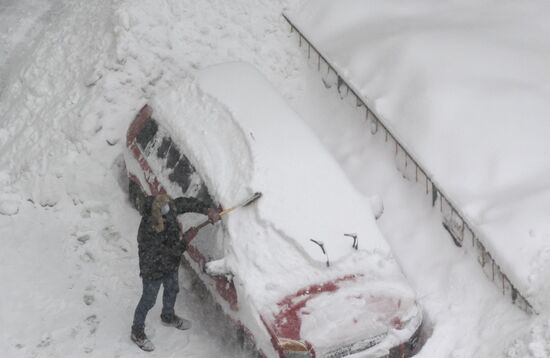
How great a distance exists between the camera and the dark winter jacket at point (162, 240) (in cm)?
670

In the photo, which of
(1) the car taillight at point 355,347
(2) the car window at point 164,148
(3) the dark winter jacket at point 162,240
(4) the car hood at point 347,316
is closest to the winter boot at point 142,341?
(3) the dark winter jacket at point 162,240

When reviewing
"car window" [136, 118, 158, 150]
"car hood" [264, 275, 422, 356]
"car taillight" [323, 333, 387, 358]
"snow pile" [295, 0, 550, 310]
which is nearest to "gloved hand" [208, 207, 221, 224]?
"car hood" [264, 275, 422, 356]

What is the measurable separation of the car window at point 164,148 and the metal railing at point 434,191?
7.94 feet

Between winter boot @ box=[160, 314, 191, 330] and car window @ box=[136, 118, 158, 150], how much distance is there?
1839mm

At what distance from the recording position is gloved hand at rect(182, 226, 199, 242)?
22.4 feet

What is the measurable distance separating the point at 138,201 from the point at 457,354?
149 inches

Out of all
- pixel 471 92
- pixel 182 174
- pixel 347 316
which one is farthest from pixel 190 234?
pixel 471 92

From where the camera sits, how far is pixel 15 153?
9438 mm

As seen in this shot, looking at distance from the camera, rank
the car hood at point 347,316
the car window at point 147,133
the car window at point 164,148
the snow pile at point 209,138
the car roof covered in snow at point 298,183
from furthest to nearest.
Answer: the car window at point 147,133 → the car window at point 164,148 → the snow pile at point 209,138 → the car roof covered in snow at point 298,183 → the car hood at point 347,316

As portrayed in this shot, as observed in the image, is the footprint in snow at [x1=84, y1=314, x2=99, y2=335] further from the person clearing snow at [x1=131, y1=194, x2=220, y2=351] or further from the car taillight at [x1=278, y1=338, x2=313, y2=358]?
the car taillight at [x1=278, y1=338, x2=313, y2=358]

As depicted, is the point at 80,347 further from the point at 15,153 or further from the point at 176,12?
the point at 176,12

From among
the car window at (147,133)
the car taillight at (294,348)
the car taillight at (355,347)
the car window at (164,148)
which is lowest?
the car taillight at (355,347)

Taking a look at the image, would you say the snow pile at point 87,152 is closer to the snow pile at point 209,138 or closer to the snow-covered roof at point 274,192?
the snow-covered roof at point 274,192

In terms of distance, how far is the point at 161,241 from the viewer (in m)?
6.73
